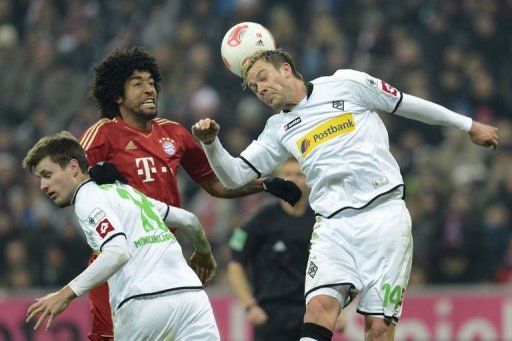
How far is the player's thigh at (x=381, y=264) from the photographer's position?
680 centimetres

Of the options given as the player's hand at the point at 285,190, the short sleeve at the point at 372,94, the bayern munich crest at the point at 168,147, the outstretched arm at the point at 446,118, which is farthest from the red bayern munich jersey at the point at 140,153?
the outstretched arm at the point at 446,118

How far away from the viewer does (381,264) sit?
6.82 m

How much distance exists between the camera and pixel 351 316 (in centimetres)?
1210

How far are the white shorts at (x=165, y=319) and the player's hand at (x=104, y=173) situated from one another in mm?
696

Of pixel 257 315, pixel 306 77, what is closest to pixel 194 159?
pixel 257 315

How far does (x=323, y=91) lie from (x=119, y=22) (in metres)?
10.2

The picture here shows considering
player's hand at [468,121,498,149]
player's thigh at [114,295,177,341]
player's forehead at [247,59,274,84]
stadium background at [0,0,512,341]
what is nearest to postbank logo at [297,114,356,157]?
player's forehead at [247,59,274,84]

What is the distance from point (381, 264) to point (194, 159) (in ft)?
5.12

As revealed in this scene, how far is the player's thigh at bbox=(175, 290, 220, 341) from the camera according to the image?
6.43 metres

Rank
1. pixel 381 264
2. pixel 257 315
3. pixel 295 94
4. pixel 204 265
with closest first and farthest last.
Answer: pixel 381 264 < pixel 295 94 < pixel 204 265 < pixel 257 315

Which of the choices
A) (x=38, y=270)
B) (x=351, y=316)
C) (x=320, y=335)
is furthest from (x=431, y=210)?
(x=320, y=335)

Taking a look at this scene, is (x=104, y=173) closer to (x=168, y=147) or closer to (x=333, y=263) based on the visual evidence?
(x=168, y=147)

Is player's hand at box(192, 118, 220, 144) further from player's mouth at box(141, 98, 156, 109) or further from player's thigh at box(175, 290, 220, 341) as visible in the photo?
player's thigh at box(175, 290, 220, 341)

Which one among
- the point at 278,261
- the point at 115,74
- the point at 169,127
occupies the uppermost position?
the point at 115,74
